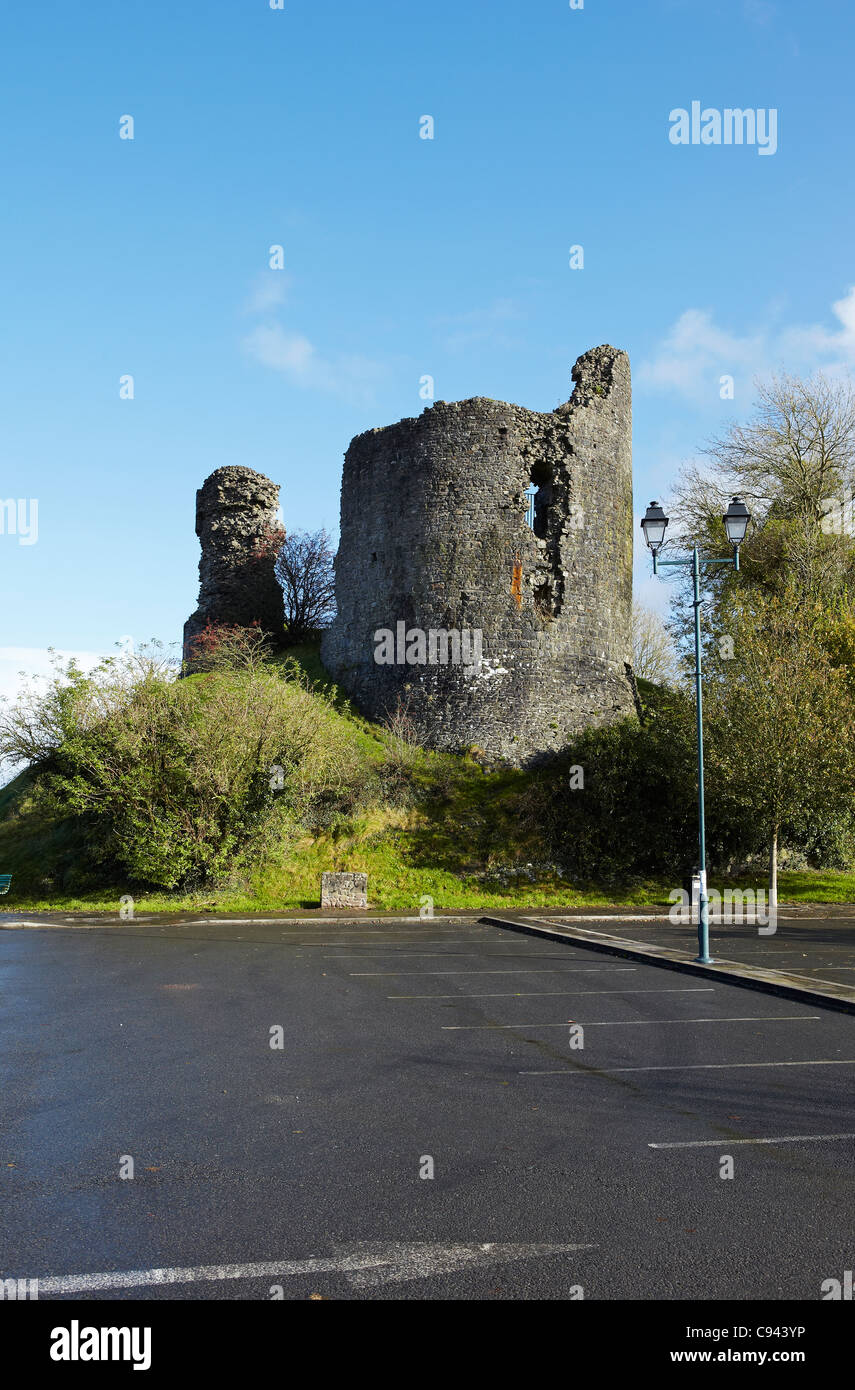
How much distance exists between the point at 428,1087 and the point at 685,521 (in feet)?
105

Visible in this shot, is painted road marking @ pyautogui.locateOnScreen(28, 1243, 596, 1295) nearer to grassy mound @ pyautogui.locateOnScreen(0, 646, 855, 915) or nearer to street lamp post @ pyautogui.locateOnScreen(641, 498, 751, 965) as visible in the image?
street lamp post @ pyautogui.locateOnScreen(641, 498, 751, 965)

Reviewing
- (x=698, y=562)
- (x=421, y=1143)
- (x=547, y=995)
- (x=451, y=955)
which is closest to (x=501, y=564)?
(x=698, y=562)

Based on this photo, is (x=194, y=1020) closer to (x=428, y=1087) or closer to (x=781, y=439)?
(x=428, y=1087)

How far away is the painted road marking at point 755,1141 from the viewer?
5.69 m

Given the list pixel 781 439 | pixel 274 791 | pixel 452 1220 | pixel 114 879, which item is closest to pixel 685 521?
pixel 781 439

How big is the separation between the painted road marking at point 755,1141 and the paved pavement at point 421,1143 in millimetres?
22

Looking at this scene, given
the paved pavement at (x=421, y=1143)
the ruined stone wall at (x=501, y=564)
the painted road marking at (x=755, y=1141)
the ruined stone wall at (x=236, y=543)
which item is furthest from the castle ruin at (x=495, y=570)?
the painted road marking at (x=755, y=1141)

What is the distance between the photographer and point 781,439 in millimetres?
34406

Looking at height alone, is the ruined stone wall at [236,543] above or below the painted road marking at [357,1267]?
above

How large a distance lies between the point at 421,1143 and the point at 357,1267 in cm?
164

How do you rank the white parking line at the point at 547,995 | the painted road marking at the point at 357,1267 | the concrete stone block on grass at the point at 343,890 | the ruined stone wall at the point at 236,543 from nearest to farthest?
the painted road marking at the point at 357,1267 < the white parking line at the point at 547,995 < the concrete stone block on grass at the point at 343,890 < the ruined stone wall at the point at 236,543

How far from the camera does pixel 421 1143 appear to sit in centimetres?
567

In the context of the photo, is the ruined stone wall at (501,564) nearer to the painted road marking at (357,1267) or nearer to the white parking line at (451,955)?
the white parking line at (451,955)
